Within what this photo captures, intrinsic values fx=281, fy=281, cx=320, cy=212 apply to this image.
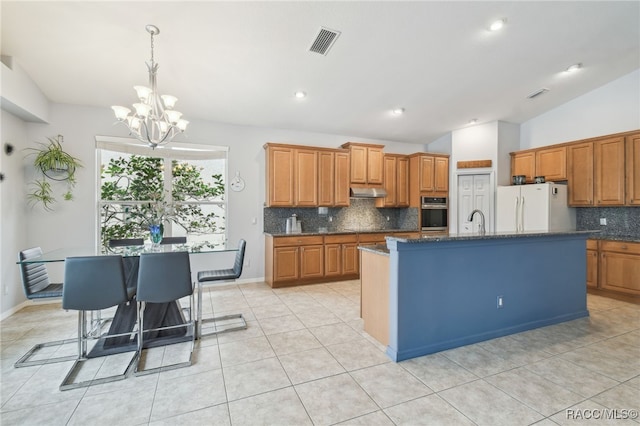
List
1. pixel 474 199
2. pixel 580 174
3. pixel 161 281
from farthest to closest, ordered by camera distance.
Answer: pixel 474 199 < pixel 580 174 < pixel 161 281

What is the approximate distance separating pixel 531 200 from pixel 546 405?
12.5 feet

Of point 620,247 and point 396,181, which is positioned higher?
point 396,181

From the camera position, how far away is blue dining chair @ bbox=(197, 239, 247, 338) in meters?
2.94

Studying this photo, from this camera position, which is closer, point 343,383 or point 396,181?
point 343,383

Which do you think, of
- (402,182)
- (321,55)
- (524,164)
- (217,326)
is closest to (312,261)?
(217,326)

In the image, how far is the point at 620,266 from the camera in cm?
405

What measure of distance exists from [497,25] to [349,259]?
3.85m

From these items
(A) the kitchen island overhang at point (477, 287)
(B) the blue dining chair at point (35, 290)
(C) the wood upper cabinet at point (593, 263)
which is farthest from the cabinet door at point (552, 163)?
(B) the blue dining chair at point (35, 290)

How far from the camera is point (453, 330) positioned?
266 cm

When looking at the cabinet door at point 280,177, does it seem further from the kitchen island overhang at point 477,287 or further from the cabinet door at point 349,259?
the kitchen island overhang at point 477,287

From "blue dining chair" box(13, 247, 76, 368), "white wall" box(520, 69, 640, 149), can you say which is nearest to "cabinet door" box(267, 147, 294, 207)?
"blue dining chair" box(13, 247, 76, 368)

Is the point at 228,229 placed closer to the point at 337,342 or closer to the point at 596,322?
the point at 337,342

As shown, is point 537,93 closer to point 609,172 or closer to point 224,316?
point 609,172

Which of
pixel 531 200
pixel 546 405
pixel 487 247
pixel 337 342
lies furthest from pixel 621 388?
pixel 531 200
